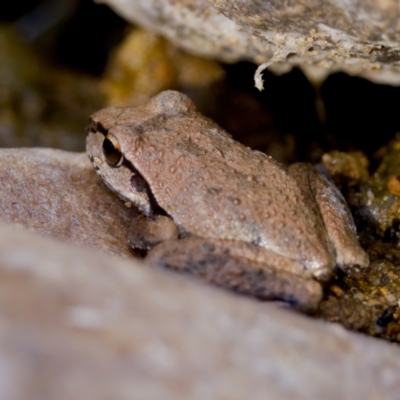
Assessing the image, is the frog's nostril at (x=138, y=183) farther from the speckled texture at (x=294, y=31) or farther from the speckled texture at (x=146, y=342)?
the speckled texture at (x=294, y=31)

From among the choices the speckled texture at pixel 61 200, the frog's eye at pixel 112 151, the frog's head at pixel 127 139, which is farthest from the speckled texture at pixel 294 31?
the speckled texture at pixel 61 200

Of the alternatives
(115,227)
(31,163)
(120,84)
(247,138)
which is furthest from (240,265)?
(120,84)

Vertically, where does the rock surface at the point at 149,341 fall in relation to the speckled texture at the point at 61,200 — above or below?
above

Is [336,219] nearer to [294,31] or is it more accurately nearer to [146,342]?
[294,31]

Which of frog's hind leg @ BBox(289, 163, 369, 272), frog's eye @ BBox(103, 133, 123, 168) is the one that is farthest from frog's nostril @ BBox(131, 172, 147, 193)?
frog's hind leg @ BBox(289, 163, 369, 272)

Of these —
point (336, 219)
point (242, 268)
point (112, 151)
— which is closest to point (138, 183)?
point (112, 151)

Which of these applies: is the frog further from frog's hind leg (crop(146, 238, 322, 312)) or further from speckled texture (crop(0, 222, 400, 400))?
speckled texture (crop(0, 222, 400, 400))

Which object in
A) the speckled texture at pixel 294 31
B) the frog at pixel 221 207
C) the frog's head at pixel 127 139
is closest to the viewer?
the speckled texture at pixel 294 31
